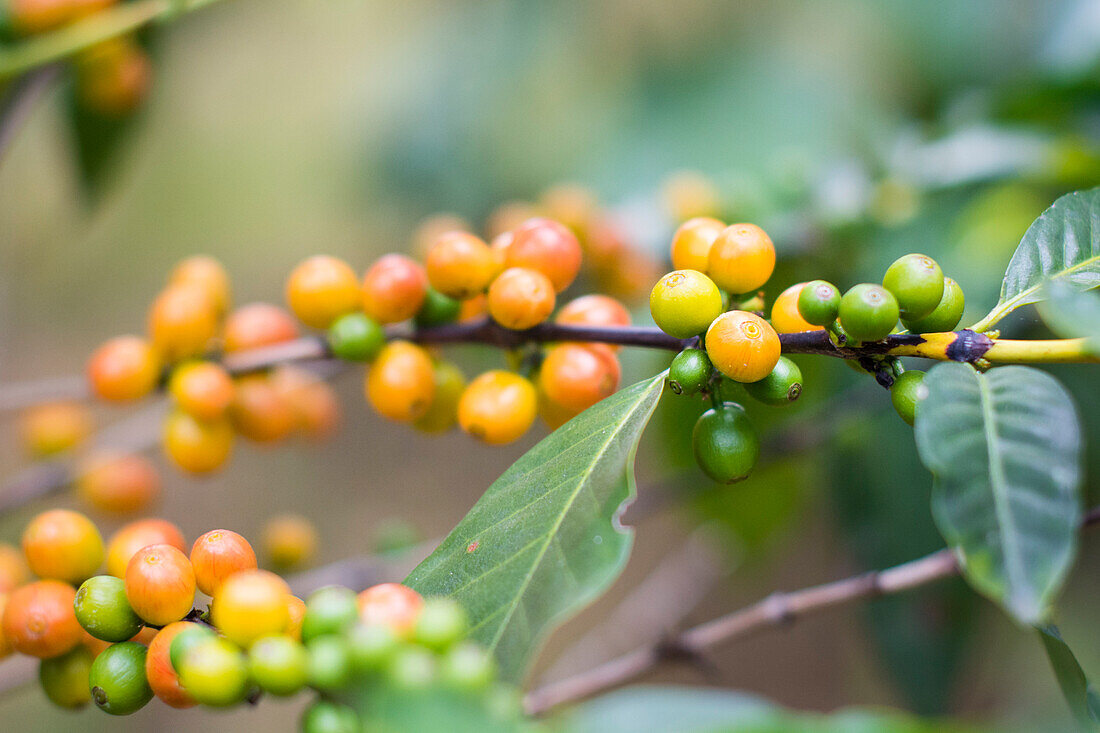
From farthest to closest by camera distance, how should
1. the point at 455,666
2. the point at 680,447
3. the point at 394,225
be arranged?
1. the point at 394,225
2. the point at 680,447
3. the point at 455,666

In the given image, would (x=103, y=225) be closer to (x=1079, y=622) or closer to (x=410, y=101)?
(x=410, y=101)

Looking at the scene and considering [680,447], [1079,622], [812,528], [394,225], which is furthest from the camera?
[394,225]

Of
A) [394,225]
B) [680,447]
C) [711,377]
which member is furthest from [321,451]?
[711,377]

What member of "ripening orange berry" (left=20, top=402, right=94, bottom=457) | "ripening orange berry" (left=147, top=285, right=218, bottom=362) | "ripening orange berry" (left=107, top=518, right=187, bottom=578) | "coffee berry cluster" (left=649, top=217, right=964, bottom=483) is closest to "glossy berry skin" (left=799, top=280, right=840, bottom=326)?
"coffee berry cluster" (left=649, top=217, right=964, bottom=483)

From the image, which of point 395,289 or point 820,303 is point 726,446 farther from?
point 395,289

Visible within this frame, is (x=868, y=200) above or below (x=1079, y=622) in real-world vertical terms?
above

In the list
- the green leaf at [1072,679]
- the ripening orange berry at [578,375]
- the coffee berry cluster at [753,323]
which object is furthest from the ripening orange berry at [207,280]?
the green leaf at [1072,679]

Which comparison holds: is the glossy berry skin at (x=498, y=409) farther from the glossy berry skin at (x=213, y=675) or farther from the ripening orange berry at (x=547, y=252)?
the glossy berry skin at (x=213, y=675)
